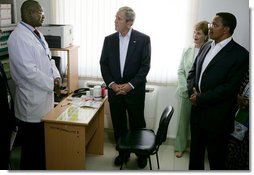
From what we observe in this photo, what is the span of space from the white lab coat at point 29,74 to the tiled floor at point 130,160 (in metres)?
0.44

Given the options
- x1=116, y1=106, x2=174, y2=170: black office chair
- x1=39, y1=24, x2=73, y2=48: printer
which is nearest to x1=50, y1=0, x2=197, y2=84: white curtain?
x1=39, y1=24, x2=73, y2=48: printer

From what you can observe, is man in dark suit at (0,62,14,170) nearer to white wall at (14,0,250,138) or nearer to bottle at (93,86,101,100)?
bottle at (93,86,101,100)

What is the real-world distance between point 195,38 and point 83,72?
46.4 inches

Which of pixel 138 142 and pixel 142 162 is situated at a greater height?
pixel 138 142

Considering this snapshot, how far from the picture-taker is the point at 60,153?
2320 mm

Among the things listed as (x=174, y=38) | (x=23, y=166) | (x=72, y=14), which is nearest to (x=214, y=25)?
(x=174, y=38)

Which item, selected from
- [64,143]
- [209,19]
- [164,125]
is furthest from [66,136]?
[209,19]

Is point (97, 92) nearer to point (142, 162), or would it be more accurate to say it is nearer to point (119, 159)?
point (119, 159)

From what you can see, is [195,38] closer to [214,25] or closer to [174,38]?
[174,38]

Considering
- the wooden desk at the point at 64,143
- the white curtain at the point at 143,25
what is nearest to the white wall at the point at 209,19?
the white curtain at the point at 143,25

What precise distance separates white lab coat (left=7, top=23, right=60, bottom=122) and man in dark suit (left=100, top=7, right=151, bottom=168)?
0.50m

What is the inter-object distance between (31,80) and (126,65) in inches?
31.5

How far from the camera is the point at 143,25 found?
2.85m

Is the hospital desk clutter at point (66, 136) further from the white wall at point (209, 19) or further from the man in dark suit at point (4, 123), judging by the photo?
the white wall at point (209, 19)
